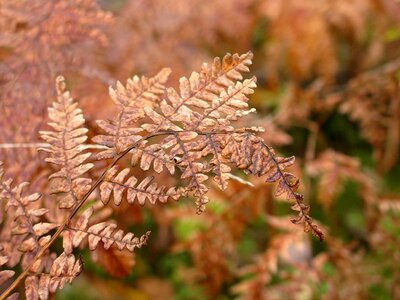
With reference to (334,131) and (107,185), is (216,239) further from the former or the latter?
(334,131)

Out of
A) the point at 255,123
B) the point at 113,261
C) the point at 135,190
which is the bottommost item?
the point at 113,261

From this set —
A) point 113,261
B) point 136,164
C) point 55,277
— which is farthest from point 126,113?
point 113,261

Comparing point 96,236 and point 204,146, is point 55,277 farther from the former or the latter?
point 204,146

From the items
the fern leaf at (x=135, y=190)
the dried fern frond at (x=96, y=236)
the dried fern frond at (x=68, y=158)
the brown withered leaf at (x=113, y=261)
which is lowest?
the brown withered leaf at (x=113, y=261)

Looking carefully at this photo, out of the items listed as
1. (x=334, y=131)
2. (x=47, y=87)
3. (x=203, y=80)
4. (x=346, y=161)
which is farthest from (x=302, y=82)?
(x=203, y=80)

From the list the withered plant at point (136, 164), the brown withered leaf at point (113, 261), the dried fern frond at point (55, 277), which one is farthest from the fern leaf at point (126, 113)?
the brown withered leaf at point (113, 261)

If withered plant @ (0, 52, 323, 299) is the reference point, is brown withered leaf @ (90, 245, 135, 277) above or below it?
below

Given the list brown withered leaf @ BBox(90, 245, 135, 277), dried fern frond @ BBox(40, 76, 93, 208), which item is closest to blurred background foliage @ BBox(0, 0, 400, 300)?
brown withered leaf @ BBox(90, 245, 135, 277)

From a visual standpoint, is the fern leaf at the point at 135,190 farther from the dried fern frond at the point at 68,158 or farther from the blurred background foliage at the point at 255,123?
the blurred background foliage at the point at 255,123

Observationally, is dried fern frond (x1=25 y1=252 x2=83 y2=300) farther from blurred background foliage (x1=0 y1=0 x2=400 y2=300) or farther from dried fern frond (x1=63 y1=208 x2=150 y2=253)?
blurred background foliage (x1=0 y1=0 x2=400 y2=300)
